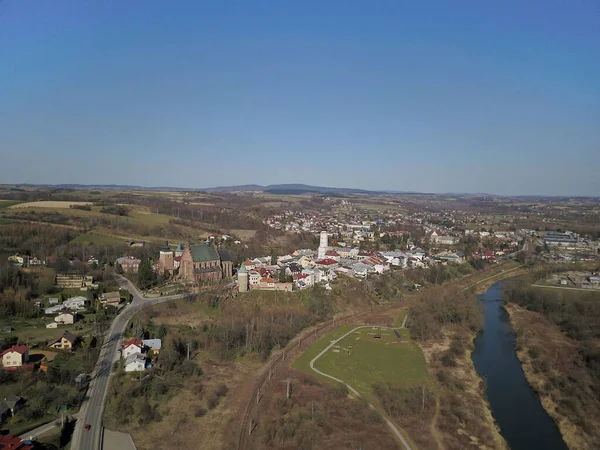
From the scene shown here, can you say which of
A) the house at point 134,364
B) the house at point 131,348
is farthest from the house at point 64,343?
the house at point 134,364

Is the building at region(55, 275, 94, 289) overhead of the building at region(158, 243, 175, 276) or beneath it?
beneath

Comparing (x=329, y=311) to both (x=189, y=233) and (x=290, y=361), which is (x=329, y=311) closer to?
(x=290, y=361)

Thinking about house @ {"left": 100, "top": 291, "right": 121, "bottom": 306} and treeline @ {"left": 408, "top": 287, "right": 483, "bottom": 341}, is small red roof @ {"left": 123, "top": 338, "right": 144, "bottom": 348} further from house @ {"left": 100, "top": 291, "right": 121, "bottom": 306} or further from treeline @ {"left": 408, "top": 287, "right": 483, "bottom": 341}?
treeline @ {"left": 408, "top": 287, "right": 483, "bottom": 341}

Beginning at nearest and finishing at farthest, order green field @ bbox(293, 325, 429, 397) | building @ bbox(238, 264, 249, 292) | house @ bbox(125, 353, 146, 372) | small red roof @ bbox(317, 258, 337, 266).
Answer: house @ bbox(125, 353, 146, 372) < green field @ bbox(293, 325, 429, 397) < building @ bbox(238, 264, 249, 292) < small red roof @ bbox(317, 258, 337, 266)

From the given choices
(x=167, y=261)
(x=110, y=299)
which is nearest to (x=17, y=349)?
(x=110, y=299)

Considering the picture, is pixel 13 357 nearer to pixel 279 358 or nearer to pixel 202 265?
pixel 279 358

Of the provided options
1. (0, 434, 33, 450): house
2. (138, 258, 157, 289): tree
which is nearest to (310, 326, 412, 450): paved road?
(0, 434, 33, 450): house

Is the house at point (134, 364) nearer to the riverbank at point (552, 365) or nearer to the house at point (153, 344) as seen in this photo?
the house at point (153, 344)
